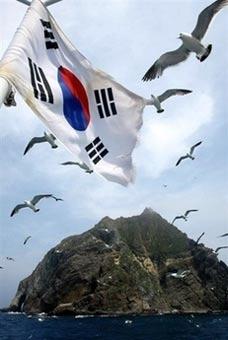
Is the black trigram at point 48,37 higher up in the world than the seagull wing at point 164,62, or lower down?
lower down

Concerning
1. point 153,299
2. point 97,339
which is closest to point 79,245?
point 153,299

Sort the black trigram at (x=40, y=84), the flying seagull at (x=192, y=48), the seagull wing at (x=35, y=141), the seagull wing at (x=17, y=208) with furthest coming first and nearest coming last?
the seagull wing at (x=17, y=208), the seagull wing at (x=35, y=141), the flying seagull at (x=192, y=48), the black trigram at (x=40, y=84)

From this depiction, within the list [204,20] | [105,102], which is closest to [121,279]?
[204,20]

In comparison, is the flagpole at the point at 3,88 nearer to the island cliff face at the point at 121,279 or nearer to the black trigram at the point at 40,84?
the black trigram at the point at 40,84

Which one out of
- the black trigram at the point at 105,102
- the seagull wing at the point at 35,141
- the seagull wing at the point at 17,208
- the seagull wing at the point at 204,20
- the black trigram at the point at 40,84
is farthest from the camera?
the seagull wing at the point at 17,208

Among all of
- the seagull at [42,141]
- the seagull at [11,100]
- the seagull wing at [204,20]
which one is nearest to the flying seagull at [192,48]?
the seagull wing at [204,20]

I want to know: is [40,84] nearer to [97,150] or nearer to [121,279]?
[97,150]

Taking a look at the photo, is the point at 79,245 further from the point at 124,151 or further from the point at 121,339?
the point at 124,151

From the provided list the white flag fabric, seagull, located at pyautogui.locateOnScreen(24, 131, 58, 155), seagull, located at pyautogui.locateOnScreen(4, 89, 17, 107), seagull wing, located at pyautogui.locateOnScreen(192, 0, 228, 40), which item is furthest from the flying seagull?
seagull, located at pyautogui.locateOnScreen(4, 89, 17, 107)
